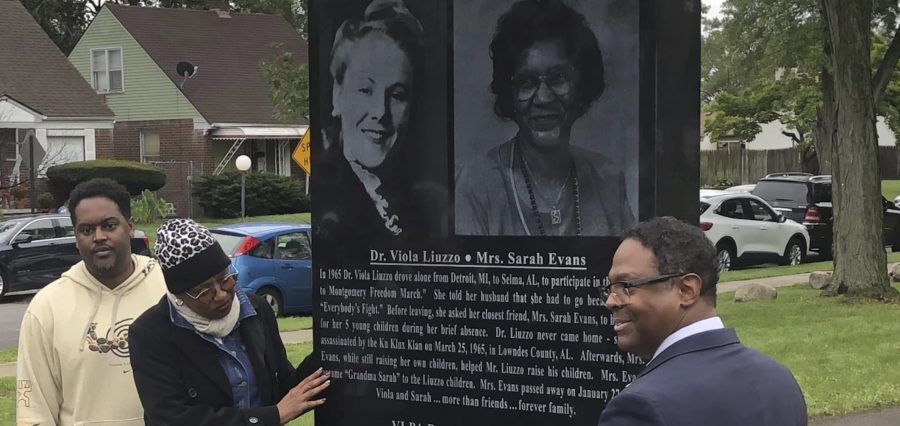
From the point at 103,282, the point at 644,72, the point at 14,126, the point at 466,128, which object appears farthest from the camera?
the point at 14,126

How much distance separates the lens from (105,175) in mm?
29812

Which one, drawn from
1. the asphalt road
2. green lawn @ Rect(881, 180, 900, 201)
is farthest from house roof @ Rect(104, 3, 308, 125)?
green lawn @ Rect(881, 180, 900, 201)

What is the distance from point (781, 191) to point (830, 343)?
594 inches

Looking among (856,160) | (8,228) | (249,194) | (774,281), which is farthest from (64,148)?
(856,160)

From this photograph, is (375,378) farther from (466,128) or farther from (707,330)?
(707,330)

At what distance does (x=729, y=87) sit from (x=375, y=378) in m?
71.3

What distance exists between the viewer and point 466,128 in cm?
339

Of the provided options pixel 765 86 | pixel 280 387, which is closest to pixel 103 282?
pixel 280 387

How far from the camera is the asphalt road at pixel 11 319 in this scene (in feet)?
43.9

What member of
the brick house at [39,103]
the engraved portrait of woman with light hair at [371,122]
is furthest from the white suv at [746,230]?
the brick house at [39,103]

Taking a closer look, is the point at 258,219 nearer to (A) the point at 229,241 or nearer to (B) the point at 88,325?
(A) the point at 229,241

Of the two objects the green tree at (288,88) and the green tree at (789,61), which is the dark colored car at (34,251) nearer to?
the green tree at (288,88)

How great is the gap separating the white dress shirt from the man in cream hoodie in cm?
207

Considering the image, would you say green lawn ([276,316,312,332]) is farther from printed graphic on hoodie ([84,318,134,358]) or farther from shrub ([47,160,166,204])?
shrub ([47,160,166,204])
